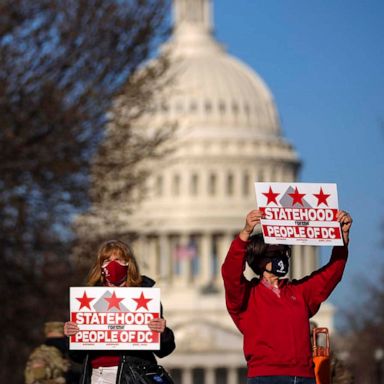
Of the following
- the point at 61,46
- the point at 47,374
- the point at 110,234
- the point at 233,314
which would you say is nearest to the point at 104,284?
the point at 233,314

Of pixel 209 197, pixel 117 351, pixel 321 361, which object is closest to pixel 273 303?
pixel 321 361

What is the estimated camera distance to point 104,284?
11000mm

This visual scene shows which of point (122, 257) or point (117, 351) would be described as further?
point (117, 351)

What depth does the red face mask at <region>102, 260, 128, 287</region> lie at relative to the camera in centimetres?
1075

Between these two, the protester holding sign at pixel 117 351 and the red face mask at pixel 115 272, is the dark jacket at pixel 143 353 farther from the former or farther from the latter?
the red face mask at pixel 115 272

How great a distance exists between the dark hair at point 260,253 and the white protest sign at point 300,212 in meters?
0.08

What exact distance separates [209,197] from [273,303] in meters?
129

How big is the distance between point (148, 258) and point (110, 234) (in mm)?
97057

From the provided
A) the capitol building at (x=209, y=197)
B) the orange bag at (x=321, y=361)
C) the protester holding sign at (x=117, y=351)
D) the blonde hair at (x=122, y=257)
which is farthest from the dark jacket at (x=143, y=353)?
the capitol building at (x=209, y=197)

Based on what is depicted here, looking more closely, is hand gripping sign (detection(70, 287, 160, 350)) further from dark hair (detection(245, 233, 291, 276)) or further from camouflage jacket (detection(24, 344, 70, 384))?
camouflage jacket (detection(24, 344, 70, 384))

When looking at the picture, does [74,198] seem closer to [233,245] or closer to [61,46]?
[61,46]

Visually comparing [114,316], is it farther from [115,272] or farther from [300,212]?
[300,212]

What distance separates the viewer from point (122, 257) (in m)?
10.7

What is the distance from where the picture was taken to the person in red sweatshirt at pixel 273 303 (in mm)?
10328
